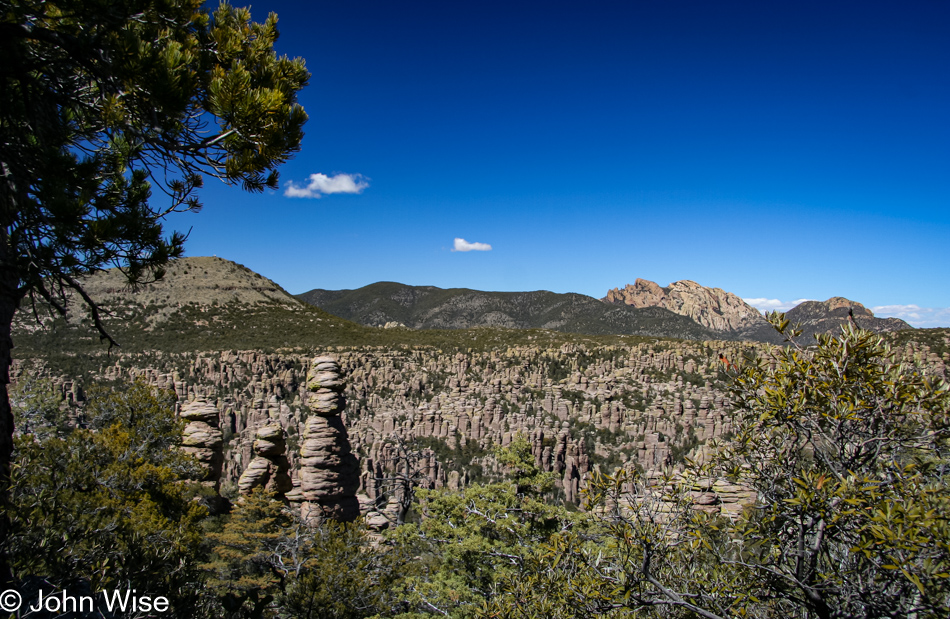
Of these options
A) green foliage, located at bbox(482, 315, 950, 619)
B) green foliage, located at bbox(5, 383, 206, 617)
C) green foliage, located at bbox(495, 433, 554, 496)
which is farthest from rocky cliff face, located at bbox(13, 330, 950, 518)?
green foliage, located at bbox(482, 315, 950, 619)

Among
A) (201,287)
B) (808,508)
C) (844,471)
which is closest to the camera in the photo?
(808,508)

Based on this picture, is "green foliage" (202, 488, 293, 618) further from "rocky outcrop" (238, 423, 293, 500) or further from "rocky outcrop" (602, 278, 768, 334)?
"rocky outcrop" (602, 278, 768, 334)

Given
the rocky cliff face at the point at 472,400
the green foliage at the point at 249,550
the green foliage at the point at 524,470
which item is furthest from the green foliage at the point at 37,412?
the green foliage at the point at 524,470

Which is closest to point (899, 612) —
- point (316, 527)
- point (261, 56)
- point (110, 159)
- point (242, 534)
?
point (261, 56)

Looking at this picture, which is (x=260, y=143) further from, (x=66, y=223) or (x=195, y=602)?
(x=195, y=602)

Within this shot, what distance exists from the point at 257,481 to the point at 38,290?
51.3ft

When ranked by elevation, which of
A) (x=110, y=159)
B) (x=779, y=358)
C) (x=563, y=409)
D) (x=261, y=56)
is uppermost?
(x=261, y=56)

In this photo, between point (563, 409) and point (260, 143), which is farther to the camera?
point (563, 409)

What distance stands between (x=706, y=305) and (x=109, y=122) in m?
202

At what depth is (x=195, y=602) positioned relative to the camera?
5395mm

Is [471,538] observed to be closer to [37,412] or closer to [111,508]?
[111,508]

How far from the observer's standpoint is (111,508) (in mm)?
8773

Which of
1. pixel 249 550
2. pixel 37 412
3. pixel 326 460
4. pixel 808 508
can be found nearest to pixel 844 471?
pixel 808 508

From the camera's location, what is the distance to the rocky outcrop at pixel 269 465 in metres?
18.1
